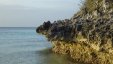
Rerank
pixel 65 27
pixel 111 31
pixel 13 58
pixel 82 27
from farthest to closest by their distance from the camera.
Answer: pixel 13 58 → pixel 65 27 → pixel 82 27 → pixel 111 31

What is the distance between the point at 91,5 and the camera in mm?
46969

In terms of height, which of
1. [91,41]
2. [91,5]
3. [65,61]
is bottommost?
[65,61]

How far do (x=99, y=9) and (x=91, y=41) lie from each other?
33.4ft

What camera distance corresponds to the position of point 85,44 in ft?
122

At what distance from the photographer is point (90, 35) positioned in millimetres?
34344

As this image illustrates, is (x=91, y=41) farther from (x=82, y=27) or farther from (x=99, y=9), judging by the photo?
(x=99, y=9)

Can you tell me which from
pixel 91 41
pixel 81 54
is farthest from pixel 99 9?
pixel 91 41

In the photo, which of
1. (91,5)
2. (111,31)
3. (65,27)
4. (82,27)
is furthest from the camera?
(91,5)

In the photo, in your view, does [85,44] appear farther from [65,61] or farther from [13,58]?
[13,58]

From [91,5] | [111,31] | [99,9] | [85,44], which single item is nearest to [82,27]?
[85,44]

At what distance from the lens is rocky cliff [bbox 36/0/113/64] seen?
110 ft

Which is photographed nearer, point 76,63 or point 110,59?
point 110,59

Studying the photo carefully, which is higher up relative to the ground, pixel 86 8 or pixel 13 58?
pixel 86 8

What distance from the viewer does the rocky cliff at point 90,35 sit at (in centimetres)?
3350
